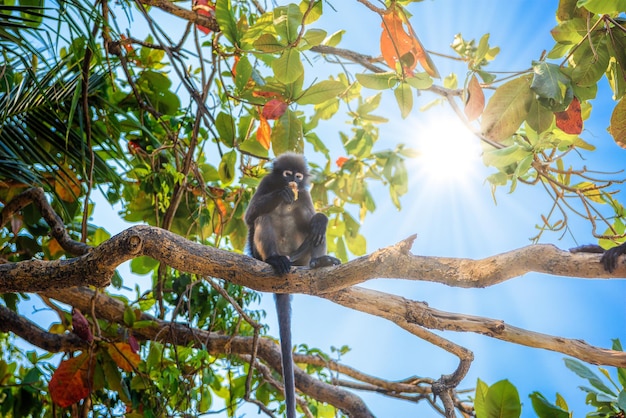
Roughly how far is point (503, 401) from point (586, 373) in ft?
2.07

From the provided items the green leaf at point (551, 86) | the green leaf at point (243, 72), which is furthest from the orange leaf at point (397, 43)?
the green leaf at point (243, 72)

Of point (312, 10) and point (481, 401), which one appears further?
point (312, 10)

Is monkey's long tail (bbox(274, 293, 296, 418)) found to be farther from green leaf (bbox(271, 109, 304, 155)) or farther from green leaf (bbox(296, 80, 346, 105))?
green leaf (bbox(296, 80, 346, 105))

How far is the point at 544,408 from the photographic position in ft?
6.33

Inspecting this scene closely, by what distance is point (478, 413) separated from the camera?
184cm

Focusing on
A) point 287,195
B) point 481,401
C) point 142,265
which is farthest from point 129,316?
point 481,401

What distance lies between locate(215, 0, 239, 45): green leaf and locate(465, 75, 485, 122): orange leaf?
1038 millimetres

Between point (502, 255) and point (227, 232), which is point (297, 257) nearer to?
point (227, 232)

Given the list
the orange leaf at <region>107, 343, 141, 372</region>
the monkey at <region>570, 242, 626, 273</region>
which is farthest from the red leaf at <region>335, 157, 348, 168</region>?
the monkey at <region>570, 242, 626, 273</region>

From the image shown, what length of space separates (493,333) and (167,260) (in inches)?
45.1

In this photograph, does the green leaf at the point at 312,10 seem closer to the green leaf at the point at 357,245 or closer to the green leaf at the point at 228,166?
the green leaf at the point at 228,166

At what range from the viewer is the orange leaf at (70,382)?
2912mm

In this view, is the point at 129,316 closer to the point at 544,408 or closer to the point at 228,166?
the point at 228,166

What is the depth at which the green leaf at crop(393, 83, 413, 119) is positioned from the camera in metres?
2.47
